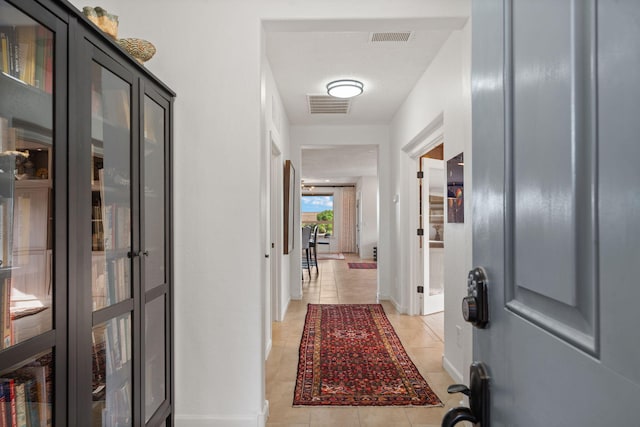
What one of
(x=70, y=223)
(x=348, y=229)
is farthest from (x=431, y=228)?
(x=348, y=229)

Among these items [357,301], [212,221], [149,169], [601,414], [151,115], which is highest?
[151,115]

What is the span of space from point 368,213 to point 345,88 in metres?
9.03

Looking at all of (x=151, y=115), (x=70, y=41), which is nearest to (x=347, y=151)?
(x=151, y=115)

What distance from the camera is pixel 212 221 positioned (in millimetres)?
2217

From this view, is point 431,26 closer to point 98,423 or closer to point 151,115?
point 151,115

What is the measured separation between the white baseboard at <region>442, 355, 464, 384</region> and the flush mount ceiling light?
2.62 meters

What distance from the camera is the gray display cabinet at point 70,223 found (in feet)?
3.40

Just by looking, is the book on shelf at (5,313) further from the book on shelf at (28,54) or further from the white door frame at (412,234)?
the white door frame at (412,234)

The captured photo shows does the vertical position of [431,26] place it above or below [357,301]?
above

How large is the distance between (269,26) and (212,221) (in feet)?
3.85

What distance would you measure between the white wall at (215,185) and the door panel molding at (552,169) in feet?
5.77

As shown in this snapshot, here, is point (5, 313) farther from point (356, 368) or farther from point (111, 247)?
point (356, 368)

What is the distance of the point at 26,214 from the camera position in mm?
1069

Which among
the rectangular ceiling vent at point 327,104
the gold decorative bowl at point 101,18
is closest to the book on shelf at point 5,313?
the gold decorative bowl at point 101,18
